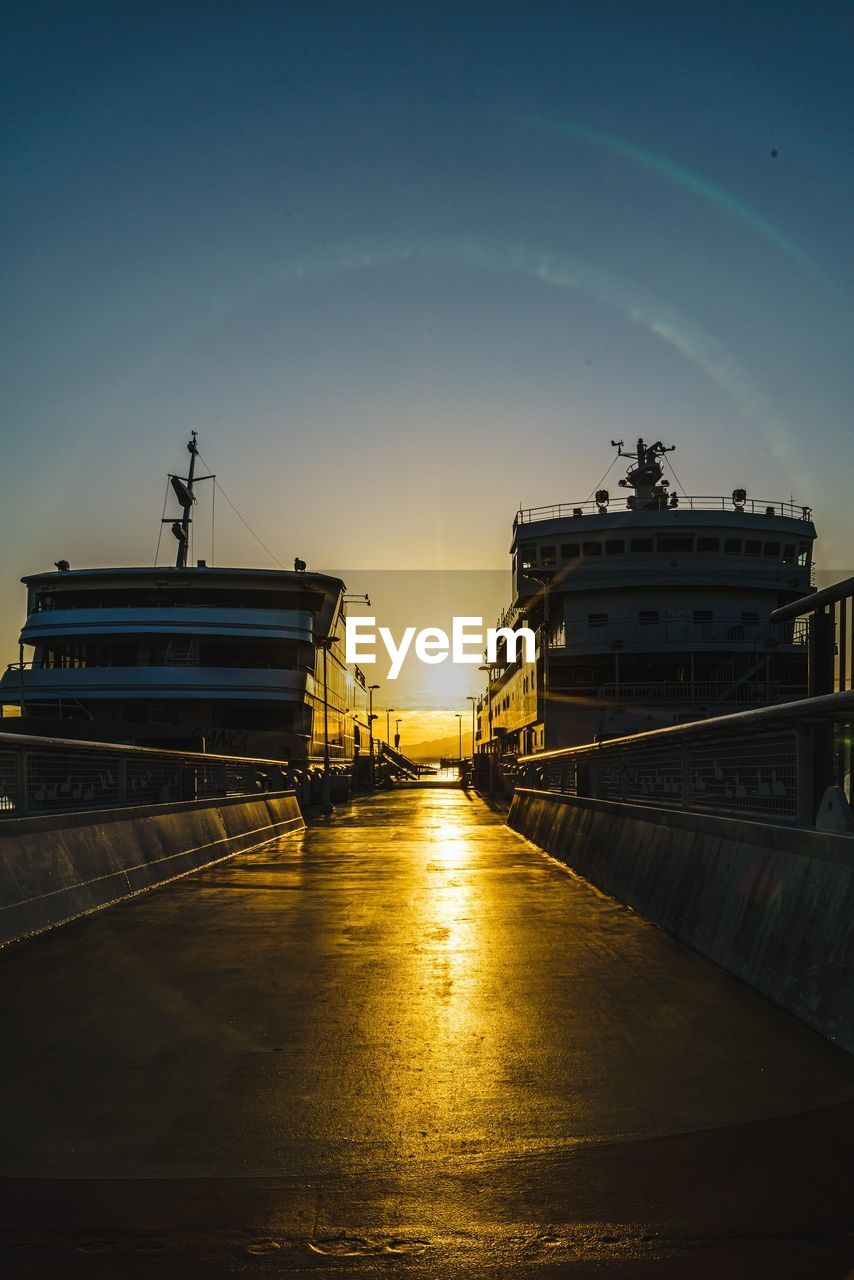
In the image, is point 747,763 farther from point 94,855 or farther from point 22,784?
point 94,855

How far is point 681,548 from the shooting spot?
54812 mm

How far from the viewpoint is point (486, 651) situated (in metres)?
102

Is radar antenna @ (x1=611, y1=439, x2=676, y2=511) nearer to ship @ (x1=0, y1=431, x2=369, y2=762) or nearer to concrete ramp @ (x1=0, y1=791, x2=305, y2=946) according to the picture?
ship @ (x1=0, y1=431, x2=369, y2=762)

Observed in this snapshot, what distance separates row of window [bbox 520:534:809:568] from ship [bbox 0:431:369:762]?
12.7m

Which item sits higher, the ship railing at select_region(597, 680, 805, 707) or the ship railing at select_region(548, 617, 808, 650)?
the ship railing at select_region(548, 617, 808, 650)

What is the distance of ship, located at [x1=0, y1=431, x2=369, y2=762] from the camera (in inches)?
2028

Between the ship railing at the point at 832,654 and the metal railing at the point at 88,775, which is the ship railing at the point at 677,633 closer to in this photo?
the metal railing at the point at 88,775

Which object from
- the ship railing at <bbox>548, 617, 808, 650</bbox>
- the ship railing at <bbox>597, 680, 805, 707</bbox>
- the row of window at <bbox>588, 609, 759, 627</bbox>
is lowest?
the ship railing at <bbox>597, 680, 805, 707</bbox>

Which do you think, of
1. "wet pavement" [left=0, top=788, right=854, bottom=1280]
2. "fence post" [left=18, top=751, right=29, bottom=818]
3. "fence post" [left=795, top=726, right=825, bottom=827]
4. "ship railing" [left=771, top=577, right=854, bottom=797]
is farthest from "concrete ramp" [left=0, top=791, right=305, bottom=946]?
"ship railing" [left=771, top=577, right=854, bottom=797]

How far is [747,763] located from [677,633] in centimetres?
4673

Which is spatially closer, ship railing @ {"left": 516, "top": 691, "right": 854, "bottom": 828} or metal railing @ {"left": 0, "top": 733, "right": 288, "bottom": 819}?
ship railing @ {"left": 516, "top": 691, "right": 854, "bottom": 828}

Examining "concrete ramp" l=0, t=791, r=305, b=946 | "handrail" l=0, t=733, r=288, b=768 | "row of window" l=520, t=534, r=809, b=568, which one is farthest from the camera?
"row of window" l=520, t=534, r=809, b=568

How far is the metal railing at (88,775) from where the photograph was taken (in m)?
8.61

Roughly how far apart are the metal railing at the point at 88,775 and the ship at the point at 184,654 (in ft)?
109
